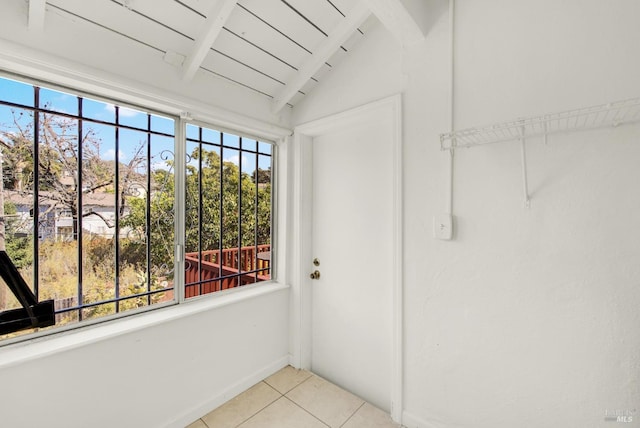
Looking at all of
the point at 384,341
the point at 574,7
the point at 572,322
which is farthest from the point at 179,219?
the point at 574,7

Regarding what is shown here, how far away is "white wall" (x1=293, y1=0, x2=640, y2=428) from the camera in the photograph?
1100 mm

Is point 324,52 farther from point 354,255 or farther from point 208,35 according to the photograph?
point 354,255

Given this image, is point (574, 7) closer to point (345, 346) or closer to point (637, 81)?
point (637, 81)

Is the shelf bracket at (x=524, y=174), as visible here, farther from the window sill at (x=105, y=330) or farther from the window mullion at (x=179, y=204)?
the window mullion at (x=179, y=204)

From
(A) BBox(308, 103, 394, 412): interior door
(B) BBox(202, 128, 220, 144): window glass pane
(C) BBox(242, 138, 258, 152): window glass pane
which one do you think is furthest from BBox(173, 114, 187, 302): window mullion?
(A) BBox(308, 103, 394, 412): interior door

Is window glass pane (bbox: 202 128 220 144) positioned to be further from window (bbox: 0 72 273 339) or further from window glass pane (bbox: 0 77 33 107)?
window glass pane (bbox: 0 77 33 107)

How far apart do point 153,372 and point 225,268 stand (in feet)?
2.53

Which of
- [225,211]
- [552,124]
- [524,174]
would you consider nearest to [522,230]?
[524,174]

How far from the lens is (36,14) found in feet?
3.77

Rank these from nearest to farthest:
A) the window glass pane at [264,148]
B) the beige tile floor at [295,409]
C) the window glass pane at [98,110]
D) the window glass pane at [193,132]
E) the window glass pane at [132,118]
→ the window glass pane at [98,110]
the window glass pane at [132,118]
the beige tile floor at [295,409]
the window glass pane at [193,132]
the window glass pane at [264,148]

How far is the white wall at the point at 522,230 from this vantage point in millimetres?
1100

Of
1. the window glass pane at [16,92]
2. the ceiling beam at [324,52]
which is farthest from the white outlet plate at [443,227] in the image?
the window glass pane at [16,92]

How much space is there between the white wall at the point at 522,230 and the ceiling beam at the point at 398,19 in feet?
0.26

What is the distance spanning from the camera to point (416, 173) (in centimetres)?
161
